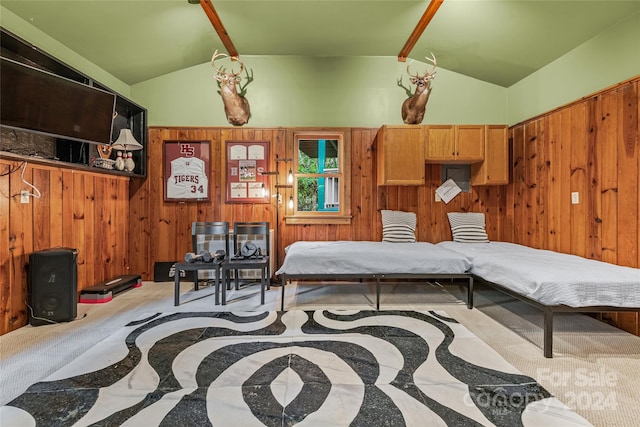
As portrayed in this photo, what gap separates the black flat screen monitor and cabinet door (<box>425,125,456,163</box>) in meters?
3.87

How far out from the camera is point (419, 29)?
10.8 ft

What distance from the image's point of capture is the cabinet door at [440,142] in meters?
3.87

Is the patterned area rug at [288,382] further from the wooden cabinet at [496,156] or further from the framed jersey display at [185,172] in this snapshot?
the wooden cabinet at [496,156]

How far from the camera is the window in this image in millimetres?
4258

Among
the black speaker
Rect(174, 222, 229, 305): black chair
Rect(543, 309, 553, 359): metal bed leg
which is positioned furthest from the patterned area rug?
Rect(174, 222, 229, 305): black chair

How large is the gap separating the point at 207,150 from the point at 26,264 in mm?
2405

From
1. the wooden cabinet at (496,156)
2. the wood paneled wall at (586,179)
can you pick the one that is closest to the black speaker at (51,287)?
the wooden cabinet at (496,156)

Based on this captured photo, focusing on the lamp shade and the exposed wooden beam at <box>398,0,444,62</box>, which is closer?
the exposed wooden beam at <box>398,0,444,62</box>

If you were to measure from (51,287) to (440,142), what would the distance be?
471 centimetres

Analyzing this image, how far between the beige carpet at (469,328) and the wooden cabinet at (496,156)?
62.7 inches

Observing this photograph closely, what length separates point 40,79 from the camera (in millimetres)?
2398

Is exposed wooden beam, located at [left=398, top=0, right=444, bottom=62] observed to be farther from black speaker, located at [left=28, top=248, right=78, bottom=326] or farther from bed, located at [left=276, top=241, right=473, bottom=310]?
black speaker, located at [left=28, top=248, right=78, bottom=326]
